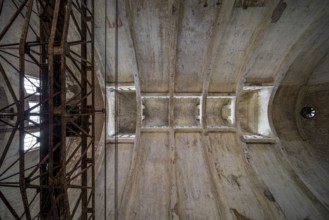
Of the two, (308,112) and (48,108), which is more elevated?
(308,112)

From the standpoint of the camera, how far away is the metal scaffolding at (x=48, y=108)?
16.7 feet

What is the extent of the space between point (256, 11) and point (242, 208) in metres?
8.59

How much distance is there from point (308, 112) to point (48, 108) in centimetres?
1281

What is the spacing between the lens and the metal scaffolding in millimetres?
5086

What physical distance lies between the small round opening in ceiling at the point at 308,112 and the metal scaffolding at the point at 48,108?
37.5 feet

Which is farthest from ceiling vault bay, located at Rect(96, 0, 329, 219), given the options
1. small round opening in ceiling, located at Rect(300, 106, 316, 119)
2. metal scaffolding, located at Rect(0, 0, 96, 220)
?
metal scaffolding, located at Rect(0, 0, 96, 220)

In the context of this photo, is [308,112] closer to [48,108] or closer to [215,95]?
[215,95]

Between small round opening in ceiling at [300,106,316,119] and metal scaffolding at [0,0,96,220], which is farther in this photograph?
small round opening in ceiling at [300,106,316,119]

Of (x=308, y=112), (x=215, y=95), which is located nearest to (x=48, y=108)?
(x=215, y=95)

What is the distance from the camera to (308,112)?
11.4 metres

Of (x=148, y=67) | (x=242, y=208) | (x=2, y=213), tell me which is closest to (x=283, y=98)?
(x=242, y=208)

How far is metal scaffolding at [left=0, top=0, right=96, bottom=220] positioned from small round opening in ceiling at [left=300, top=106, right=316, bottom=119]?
37.5 feet

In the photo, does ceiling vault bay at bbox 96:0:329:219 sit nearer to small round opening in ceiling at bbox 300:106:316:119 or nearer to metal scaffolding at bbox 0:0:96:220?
small round opening in ceiling at bbox 300:106:316:119

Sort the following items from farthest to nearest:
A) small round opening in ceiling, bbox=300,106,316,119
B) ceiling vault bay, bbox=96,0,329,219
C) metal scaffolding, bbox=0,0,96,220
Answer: small round opening in ceiling, bbox=300,106,316,119, ceiling vault bay, bbox=96,0,329,219, metal scaffolding, bbox=0,0,96,220
